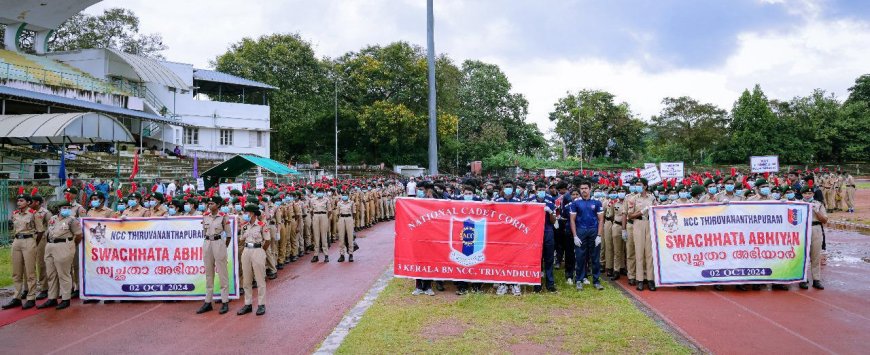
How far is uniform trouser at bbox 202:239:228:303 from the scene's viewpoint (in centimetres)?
796

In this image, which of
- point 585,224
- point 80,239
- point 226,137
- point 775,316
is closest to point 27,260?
point 80,239

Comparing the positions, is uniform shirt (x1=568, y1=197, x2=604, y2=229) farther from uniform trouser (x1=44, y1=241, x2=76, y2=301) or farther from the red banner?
uniform trouser (x1=44, y1=241, x2=76, y2=301)

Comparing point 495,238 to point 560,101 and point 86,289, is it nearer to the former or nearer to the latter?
point 86,289

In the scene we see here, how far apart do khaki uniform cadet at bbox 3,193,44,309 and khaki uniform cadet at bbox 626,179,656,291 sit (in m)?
10.0

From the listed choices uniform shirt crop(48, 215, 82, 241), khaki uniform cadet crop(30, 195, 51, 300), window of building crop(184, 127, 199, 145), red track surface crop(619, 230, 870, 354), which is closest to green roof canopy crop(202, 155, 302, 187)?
khaki uniform cadet crop(30, 195, 51, 300)

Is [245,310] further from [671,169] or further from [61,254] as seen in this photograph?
[671,169]

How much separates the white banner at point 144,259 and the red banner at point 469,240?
2.93 metres

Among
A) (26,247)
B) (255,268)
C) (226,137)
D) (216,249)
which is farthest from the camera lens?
(226,137)

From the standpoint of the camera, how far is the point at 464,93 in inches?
2251

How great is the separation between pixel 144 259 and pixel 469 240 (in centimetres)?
535

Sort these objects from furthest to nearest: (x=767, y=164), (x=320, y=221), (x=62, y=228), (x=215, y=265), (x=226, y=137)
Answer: (x=226, y=137) → (x=767, y=164) → (x=320, y=221) → (x=62, y=228) → (x=215, y=265)

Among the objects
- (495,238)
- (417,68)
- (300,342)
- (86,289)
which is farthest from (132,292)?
(417,68)

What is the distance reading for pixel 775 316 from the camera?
7.33 meters

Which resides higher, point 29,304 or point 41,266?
point 41,266
